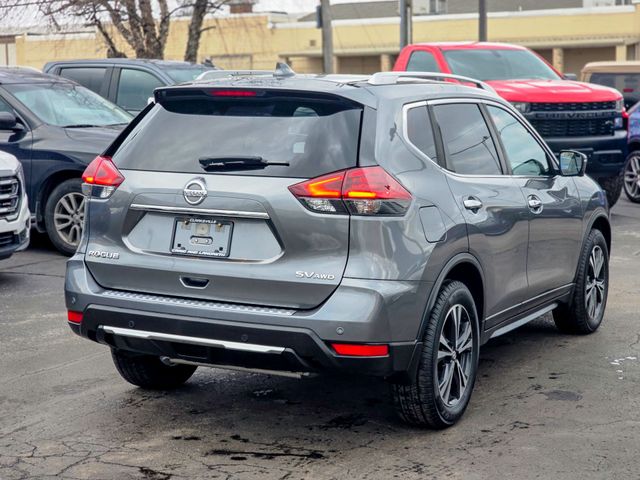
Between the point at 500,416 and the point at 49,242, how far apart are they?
25.8 ft

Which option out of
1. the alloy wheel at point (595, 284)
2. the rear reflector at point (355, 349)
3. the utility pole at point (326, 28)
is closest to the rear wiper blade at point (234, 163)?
the rear reflector at point (355, 349)

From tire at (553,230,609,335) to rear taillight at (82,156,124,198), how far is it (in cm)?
341

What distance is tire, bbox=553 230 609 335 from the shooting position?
7.73m

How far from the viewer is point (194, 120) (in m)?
5.67

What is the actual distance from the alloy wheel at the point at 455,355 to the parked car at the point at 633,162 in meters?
11.1

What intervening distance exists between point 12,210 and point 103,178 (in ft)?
14.8

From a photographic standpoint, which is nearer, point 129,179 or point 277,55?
point 129,179

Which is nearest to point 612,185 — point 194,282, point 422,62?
point 422,62

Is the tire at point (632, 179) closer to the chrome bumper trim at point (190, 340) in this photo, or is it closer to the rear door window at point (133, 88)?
the rear door window at point (133, 88)

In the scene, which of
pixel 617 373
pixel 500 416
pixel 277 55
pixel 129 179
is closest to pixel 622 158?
pixel 617 373

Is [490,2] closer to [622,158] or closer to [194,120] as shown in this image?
[622,158]

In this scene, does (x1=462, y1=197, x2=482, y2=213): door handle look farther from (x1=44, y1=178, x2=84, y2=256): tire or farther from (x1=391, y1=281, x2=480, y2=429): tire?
(x1=44, y1=178, x2=84, y2=256): tire

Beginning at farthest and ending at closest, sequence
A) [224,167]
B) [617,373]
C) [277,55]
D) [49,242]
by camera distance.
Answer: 1. [277,55]
2. [49,242]
3. [617,373]
4. [224,167]

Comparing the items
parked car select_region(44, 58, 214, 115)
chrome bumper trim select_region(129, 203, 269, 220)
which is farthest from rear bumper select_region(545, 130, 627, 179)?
chrome bumper trim select_region(129, 203, 269, 220)
